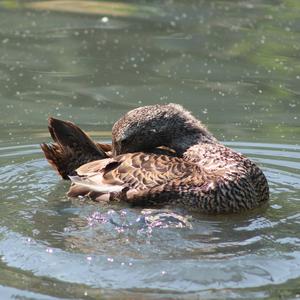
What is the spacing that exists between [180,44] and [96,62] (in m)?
1.29

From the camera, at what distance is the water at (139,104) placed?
20.0 ft

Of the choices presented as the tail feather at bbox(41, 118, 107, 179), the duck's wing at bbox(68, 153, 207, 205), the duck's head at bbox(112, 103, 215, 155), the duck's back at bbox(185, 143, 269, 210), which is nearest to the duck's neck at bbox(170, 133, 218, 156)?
the duck's head at bbox(112, 103, 215, 155)

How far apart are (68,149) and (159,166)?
3.67 ft

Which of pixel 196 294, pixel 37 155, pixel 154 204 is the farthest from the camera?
pixel 37 155

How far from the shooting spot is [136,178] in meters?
7.43

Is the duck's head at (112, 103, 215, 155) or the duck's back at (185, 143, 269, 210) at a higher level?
the duck's head at (112, 103, 215, 155)

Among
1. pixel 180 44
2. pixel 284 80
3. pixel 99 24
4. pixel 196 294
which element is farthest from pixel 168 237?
pixel 99 24

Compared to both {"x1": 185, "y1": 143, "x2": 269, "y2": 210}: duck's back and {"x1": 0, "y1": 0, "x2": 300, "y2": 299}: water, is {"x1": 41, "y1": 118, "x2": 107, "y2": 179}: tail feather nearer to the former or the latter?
{"x1": 0, "y1": 0, "x2": 300, "y2": 299}: water

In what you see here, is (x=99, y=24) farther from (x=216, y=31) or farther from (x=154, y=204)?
(x=154, y=204)

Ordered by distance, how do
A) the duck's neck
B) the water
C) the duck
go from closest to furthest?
the water < the duck < the duck's neck

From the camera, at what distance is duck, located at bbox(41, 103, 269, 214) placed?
24.0ft

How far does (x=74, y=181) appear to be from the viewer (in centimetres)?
777

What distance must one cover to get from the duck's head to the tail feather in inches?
8.9

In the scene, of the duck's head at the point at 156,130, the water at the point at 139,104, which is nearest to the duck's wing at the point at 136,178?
the water at the point at 139,104
